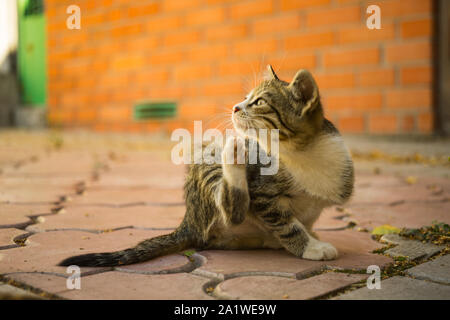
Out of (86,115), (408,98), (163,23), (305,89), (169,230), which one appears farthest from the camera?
(86,115)

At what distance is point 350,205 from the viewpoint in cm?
302

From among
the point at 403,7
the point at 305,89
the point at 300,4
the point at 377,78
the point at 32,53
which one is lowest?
the point at 305,89

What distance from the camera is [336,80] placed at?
5.64 meters

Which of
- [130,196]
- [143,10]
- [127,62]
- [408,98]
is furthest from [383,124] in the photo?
[127,62]

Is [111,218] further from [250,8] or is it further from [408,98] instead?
Result: [250,8]

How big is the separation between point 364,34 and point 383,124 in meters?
1.03

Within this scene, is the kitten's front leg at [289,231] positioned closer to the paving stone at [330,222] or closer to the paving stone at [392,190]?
the paving stone at [330,222]

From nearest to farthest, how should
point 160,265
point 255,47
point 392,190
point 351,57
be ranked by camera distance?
point 160,265 < point 392,190 < point 351,57 < point 255,47

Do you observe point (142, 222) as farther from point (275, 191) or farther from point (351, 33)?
point (351, 33)

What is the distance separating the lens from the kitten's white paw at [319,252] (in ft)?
6.07

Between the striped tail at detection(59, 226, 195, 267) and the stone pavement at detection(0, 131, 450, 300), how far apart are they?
0.10 feet

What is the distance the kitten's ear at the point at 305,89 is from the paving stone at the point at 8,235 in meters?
1.34

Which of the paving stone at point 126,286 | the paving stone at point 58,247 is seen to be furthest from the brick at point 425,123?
the paving stone at point 126,286

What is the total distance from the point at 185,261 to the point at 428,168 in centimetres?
325
